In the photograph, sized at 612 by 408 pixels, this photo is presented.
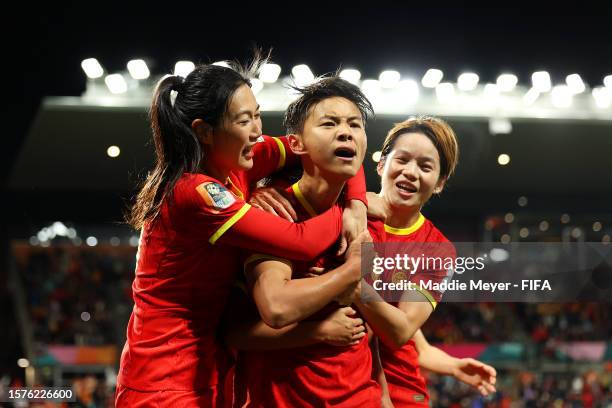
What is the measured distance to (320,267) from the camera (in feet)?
6.46

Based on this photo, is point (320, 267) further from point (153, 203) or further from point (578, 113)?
point (578, 113)

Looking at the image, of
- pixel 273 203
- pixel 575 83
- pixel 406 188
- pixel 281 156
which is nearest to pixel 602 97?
pixel 575 83

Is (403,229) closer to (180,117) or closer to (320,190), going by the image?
(320,190)

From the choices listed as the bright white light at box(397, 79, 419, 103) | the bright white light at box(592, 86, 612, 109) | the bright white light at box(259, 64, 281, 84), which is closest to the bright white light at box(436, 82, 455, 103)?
the bright white light at box(397, 79, 419, 103)

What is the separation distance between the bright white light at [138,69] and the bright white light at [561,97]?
427 centimetres

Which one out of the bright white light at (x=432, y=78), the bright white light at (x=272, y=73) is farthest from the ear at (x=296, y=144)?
the bright white light at (x=432, y=78)

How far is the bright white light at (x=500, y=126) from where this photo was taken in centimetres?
789

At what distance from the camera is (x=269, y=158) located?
2.25 metres

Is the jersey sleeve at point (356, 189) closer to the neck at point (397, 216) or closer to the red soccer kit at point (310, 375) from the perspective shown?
the red soccer kit at point (310, 375)

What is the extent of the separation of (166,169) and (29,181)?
486 cm

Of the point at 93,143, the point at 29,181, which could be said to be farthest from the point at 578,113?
the point at 29,181

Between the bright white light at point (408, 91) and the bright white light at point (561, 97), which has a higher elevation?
the bright white light at point (561, 97)

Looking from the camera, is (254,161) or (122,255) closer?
(254,161)

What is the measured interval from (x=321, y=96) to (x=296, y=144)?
144 mm
